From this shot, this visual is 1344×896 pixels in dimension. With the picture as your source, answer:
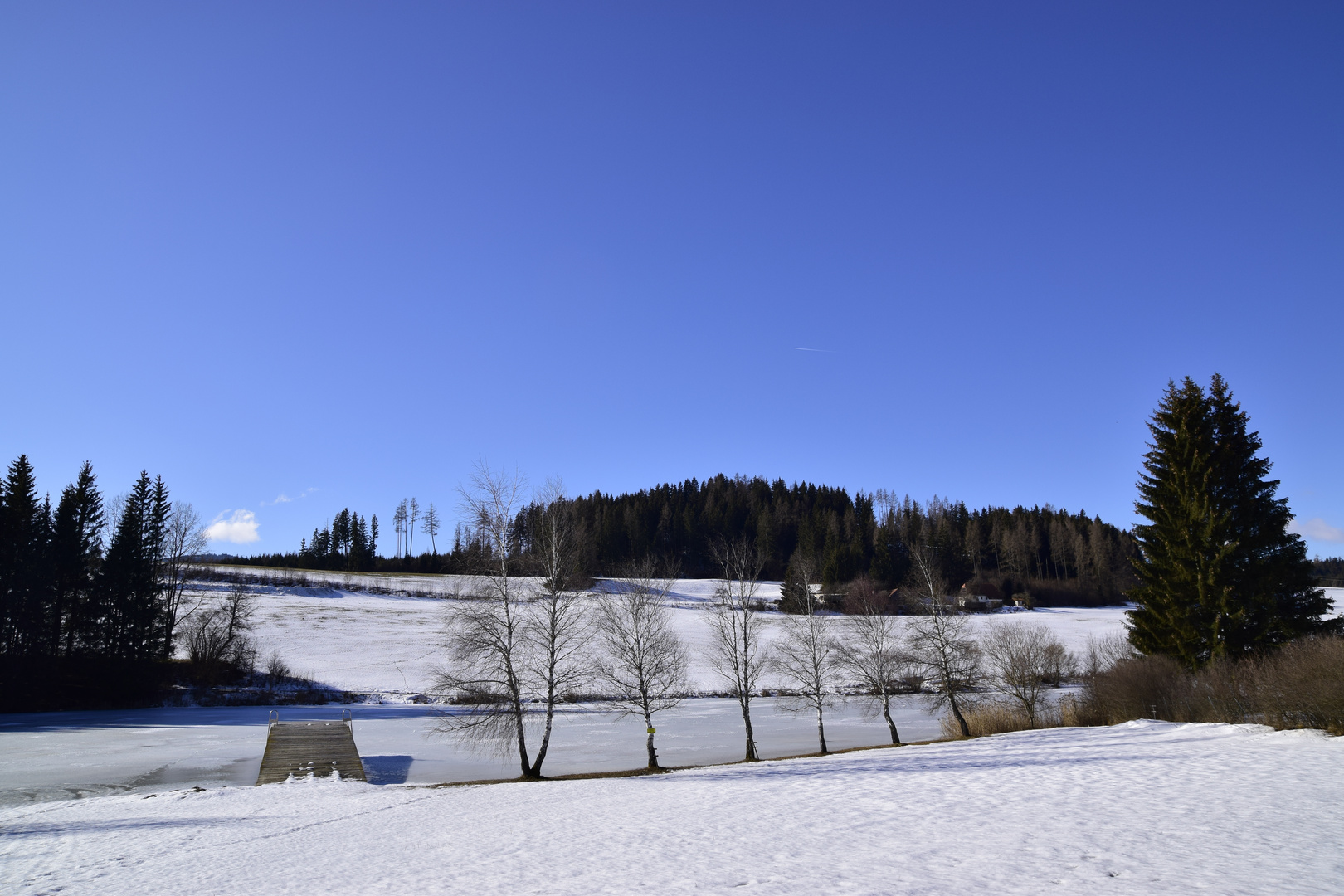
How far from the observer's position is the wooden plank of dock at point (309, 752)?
2280 centimetres

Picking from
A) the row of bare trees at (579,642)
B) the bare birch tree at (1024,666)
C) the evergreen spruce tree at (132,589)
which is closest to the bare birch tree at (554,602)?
the row of bare trees at (579,642)

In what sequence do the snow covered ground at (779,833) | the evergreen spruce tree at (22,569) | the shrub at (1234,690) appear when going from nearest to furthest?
1. the snow covered ground at (779,833)
2. the shrub at (1234,690)
3. the evergreen spruce tree at (22,569)

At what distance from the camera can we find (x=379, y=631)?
63.8 meters

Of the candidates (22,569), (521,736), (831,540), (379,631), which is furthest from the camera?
(831,540)

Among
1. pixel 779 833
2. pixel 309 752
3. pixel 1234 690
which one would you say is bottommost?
pixel 309 752

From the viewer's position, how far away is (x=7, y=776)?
2173cm

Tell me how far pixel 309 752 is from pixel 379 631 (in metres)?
41.2

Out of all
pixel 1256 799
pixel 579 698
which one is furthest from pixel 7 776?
A: pixel 1256 799

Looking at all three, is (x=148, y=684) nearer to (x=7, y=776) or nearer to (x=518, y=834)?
(x=7, y=776)

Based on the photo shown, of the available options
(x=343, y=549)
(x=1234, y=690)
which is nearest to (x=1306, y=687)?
(x=1234, y=690)

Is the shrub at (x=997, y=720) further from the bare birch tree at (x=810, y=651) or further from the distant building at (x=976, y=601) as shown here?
the distant building at (x=976, y=601)

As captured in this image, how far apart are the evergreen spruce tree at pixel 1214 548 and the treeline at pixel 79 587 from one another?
189ft

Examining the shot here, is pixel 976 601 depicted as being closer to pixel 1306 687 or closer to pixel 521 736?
pixel 1306 687

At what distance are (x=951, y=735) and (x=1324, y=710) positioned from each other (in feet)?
50.0
